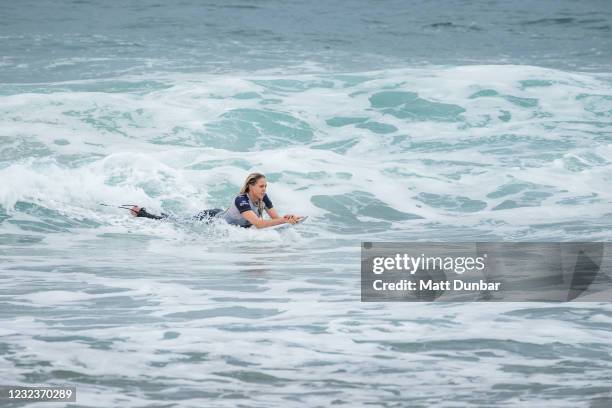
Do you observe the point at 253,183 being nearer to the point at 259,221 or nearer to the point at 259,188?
the point at 259,188

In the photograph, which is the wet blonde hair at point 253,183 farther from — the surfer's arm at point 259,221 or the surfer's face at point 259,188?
the surfer's arm at point 259,221

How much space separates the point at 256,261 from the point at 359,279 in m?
1.31

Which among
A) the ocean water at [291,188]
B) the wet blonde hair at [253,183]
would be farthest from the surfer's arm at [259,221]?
the wet blonde hair at [253,183]

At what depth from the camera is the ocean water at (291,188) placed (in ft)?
19.4

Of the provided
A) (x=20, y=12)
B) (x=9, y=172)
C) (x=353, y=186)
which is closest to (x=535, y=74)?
(x=353, y=186)

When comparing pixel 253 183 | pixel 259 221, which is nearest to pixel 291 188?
pixel 253 183

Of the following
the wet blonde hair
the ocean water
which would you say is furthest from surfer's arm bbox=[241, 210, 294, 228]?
the wet blonde hair

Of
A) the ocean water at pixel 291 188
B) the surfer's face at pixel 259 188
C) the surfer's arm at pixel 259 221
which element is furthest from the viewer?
the surfer's face at pixel 259 188

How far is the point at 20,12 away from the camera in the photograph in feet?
97.8

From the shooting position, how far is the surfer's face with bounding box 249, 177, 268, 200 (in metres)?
10.9

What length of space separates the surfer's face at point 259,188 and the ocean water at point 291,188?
0.44m

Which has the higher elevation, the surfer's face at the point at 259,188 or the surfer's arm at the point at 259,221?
the surfer's face at the point at 259,188

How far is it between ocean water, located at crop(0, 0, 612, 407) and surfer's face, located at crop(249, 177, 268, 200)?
44 centimetres

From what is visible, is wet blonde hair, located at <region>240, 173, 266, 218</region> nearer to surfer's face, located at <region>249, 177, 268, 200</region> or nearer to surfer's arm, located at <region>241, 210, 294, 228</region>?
surfer's face, located at <region>249, 177, 268, 200</region>
